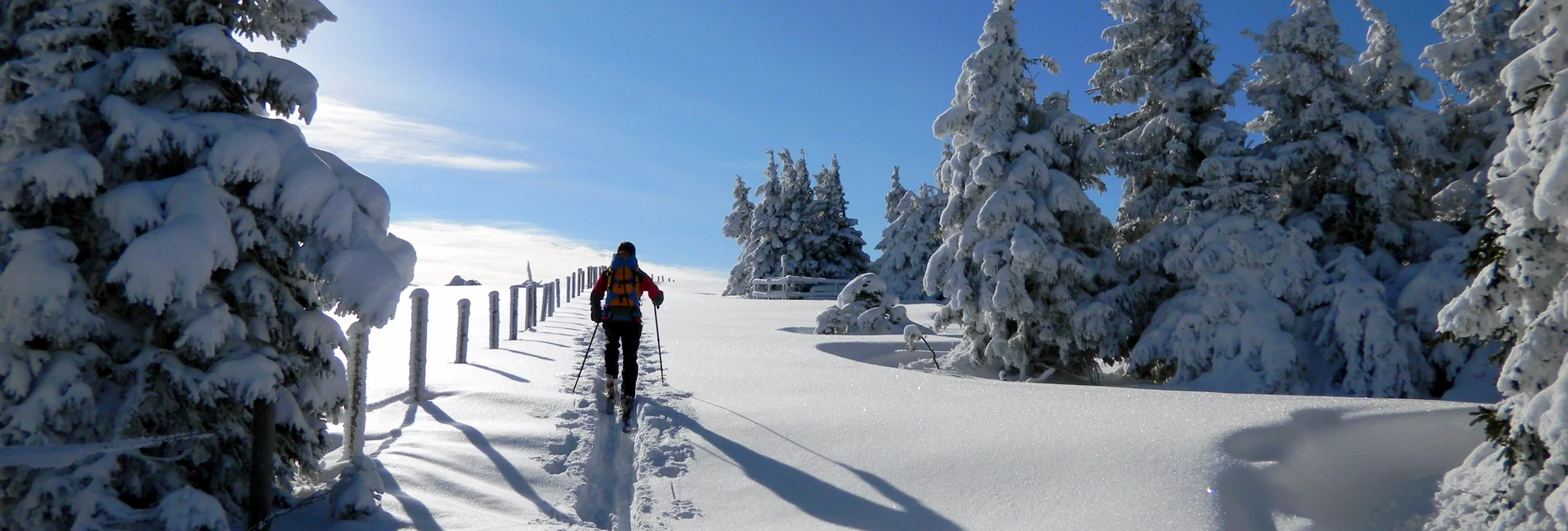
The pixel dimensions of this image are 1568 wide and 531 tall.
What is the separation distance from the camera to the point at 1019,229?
1172cm

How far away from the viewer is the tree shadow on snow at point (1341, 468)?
438cm

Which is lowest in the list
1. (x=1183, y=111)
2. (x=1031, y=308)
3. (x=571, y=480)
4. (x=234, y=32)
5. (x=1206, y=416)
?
(x=571, y=480)

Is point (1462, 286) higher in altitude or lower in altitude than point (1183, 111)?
lower

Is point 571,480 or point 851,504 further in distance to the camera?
point 571,480

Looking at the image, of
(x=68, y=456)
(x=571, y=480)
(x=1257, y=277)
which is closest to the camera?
(x=68, y=456)

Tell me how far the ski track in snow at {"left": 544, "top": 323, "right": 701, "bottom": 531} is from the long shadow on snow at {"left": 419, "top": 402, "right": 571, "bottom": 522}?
0.66 feet

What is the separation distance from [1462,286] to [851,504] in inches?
377

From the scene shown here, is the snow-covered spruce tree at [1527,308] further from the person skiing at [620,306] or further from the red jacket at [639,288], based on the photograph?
the red jacket at [639,288]

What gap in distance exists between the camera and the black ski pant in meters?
8.15

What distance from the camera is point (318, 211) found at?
13.2 feet

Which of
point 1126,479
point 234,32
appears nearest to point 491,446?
point 234,32

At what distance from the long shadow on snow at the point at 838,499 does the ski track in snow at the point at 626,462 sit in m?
0.59

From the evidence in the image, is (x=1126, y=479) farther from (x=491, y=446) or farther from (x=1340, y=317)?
(x=1340, y=317)

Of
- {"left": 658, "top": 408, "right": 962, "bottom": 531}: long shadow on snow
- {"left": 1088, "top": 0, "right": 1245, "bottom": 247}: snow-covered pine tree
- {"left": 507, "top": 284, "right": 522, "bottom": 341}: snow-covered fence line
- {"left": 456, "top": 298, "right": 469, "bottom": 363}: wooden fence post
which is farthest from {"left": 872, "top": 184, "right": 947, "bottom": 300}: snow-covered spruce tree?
{"left": 658, "top": 408, "right": 962, "bottom": 531}: long shadow on snow
